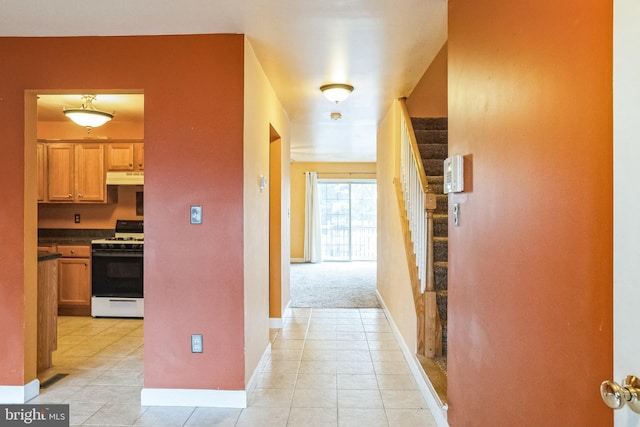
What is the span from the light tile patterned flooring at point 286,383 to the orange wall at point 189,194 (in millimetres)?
250

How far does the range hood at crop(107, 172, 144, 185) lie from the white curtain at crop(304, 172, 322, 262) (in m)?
5.07

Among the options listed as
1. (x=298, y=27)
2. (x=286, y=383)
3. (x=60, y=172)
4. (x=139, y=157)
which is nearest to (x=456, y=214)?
(x=298, y=27)

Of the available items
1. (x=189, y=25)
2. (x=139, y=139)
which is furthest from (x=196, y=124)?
(x=139, y=139)

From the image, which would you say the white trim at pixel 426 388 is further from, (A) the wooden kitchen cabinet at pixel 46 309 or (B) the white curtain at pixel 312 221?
(B) the white curtain at pixel 312 221

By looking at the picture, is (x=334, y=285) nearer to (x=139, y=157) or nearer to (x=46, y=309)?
(x=139, y=157)

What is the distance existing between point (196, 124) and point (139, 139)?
2785 mm

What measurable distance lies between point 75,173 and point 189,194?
322 cm

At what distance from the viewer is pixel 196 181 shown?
8.29 feet

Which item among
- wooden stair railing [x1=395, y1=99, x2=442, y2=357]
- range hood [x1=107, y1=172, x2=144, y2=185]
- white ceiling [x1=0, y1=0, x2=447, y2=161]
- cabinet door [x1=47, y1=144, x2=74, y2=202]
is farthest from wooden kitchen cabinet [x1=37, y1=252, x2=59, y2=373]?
wooden stair railing [x1=395, y1=99, x2=442, y2=357]

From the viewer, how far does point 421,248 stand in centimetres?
306

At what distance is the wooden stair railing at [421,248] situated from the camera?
287 cm

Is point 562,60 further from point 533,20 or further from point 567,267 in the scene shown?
point 567,267

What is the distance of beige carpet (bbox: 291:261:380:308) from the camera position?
550 cm

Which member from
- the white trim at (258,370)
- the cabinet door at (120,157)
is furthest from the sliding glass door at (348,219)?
the white trim at (258,370)
